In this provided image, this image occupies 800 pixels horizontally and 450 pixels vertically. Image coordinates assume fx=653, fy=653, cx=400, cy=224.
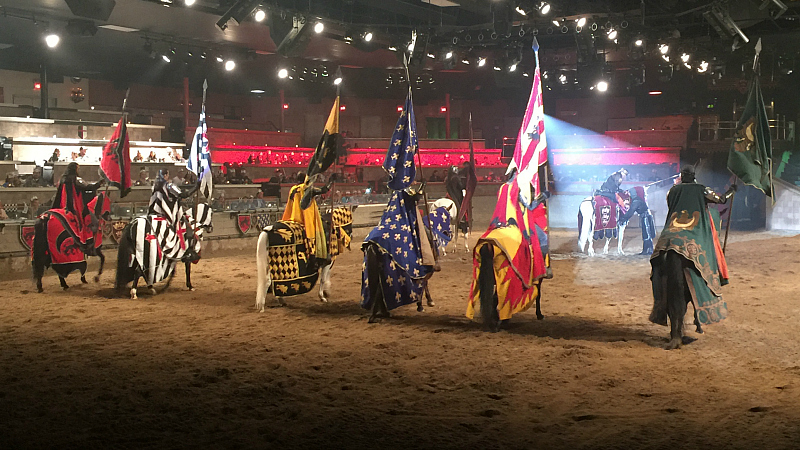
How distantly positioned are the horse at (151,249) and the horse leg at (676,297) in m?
6.45

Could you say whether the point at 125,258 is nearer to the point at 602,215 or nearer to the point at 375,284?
the point at 375,284

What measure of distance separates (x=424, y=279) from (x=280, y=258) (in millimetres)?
1768

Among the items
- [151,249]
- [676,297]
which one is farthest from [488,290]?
[151,249]

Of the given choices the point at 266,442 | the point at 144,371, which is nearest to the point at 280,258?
the point at 144,371

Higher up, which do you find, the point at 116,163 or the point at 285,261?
the point at 116,163

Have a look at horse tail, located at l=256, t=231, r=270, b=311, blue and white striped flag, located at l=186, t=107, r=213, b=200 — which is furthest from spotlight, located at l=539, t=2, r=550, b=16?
horse tail, located at l=256, t=231, r=270, b=311

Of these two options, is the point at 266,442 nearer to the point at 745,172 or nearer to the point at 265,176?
the point at 745,172

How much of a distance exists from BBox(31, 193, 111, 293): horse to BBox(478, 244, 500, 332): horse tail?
6203mm

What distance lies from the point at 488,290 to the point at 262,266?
2784mm

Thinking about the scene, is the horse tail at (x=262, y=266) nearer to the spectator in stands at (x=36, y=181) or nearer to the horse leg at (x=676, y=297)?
the horse leg at (x=676, y=297)

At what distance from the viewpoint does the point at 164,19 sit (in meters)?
18.7

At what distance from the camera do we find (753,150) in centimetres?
789

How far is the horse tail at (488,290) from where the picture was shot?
6.62 metres

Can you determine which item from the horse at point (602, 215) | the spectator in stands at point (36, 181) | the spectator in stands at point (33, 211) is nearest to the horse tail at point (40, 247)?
the spectator in stands at point (33, 211)
